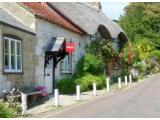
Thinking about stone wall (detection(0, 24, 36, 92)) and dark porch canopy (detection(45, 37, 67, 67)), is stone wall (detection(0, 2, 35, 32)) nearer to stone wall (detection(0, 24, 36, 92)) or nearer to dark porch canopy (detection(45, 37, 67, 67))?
stone wall (detection(0, 24, 36, 92))

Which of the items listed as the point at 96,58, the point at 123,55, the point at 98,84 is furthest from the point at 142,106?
the point at 123,55

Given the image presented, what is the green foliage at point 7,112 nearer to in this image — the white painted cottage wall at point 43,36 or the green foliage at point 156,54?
the white painted cottage wall at point 43,36

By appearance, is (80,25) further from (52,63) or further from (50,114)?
(50,114)

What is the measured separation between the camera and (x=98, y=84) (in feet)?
102

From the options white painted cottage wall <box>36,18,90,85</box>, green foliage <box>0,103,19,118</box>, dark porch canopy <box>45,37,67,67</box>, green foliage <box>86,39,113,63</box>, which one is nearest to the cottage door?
dark porch canopy <box>45,37,67,67</box>

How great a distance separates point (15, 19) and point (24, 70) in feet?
10.1

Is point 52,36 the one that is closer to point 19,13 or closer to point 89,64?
point 19,13

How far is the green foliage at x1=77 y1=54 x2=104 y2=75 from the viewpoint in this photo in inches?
1263

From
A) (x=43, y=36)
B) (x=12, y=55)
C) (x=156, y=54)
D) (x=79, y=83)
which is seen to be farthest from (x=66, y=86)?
(x=156, y=54)

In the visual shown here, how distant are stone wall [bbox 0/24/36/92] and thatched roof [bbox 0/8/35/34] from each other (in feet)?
0.65

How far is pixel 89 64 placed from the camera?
105 feet

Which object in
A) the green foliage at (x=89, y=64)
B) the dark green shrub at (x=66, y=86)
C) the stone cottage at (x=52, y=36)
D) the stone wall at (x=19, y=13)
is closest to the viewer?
the stone wall at (x=19, y=13)

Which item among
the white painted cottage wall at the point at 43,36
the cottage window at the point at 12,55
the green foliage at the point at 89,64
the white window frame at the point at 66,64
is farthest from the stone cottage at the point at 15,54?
the green foliage at the point at 89,64

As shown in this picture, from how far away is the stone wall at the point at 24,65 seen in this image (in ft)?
64.1
